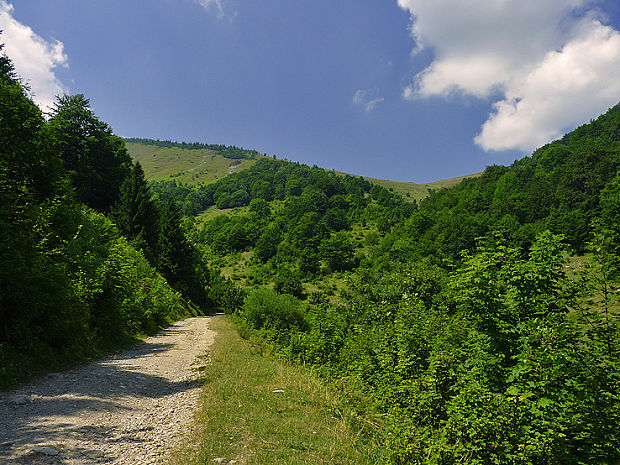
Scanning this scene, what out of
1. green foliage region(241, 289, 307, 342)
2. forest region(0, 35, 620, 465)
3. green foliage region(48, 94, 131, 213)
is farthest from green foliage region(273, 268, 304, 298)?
green foliage region(241, 289, 307, 342)

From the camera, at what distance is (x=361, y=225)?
147500mm

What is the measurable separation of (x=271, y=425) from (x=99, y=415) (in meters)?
3.78

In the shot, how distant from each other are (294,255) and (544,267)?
4707 inches

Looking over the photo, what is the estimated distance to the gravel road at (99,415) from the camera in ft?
15.3

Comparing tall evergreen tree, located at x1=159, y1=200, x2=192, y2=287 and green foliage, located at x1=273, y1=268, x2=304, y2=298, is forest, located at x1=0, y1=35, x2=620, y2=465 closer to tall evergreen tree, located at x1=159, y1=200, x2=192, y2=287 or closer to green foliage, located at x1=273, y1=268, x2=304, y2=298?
tall evergreen tree, located at x1=159, y1=200, x2=192, y2=287

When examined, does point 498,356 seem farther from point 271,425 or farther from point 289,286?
point 289,286

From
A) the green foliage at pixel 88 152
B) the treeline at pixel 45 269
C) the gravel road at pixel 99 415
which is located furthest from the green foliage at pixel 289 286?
the gravel road at pixel 99 415

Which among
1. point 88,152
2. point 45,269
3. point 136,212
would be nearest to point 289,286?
point 136,212

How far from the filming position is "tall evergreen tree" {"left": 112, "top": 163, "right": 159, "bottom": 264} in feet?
120

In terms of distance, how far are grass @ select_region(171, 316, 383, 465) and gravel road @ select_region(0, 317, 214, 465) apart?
56 cm

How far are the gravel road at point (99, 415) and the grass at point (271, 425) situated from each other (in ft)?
1.84

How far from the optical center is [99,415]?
20.5 ft

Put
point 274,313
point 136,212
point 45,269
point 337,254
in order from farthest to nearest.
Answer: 1. point 337,254
2. point 136,212
3. point 274,313
4. point 45,269

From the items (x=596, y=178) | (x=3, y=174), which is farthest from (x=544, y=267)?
A: (x=596, y=178)
